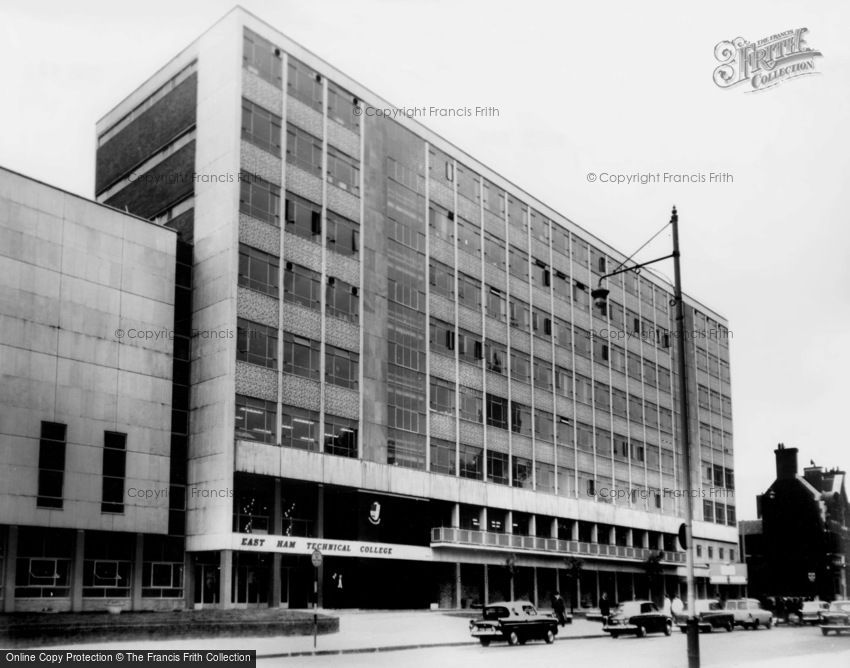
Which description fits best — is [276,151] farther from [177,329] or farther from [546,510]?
[546,510]

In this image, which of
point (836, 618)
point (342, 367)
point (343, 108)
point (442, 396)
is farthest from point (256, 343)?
Answer: point (836, 618)

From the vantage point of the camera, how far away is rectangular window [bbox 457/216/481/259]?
224 feet

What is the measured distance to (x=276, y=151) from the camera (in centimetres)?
5444

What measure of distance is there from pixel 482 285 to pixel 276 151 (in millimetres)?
20720

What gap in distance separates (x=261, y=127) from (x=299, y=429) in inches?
640

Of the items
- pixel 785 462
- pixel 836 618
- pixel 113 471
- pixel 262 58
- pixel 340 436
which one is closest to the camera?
pixel 836 618

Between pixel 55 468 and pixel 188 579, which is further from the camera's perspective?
pixel 188 579

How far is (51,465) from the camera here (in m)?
45.6

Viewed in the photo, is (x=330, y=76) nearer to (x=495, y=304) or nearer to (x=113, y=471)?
(x=495, y=304)

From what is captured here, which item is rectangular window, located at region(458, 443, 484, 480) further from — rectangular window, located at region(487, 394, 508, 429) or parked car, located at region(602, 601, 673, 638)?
parked car, located at region(602, 601, 673, 638)

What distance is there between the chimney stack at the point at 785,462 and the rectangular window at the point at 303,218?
158 ft

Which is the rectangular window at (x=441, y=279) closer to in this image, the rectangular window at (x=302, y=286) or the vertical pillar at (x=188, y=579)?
the rectangular window at (x=302, y=286)

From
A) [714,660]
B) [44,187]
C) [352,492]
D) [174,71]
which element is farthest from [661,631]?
[174,71]

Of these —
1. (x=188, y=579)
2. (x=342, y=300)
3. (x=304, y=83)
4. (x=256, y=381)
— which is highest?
(x=304, y=83)
